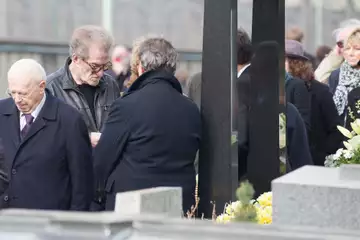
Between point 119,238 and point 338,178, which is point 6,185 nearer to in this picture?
point 338,178

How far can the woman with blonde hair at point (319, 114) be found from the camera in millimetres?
7137

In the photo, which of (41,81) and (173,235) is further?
(41,81)

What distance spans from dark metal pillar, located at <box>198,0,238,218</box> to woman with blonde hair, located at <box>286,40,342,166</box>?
63.4 inches

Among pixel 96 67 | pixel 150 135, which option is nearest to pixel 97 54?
pixel 96 67

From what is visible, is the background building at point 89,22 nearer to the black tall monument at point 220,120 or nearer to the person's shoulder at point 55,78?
the person's shoulder at point 55,78

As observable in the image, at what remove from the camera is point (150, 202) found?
9.97 feet

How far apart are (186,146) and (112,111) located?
45 centimetres

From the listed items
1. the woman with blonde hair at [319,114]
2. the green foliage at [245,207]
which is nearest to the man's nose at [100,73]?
A: the woman with blonde hair at [319,114]

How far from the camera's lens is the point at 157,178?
209 inches

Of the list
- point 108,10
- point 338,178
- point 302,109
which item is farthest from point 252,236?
point 108,10

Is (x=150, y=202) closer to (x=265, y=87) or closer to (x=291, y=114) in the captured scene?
(x=265, y=87)

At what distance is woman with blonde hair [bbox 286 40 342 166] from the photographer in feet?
23.4

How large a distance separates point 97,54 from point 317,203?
309cm

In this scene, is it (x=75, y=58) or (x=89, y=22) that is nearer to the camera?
(x=75, y=58)
